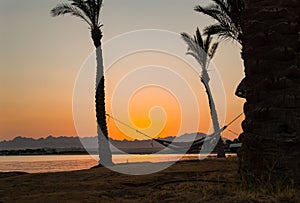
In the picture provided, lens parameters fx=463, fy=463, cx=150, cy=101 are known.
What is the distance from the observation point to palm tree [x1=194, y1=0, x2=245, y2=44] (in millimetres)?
19641

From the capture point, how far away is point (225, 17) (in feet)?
69.2

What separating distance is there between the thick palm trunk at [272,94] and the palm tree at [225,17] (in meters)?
12.9

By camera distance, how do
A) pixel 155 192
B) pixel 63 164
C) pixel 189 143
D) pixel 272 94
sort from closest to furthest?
pixel 272 94 → pixel 155 192 → pixel 189 143 → pixel 63 164

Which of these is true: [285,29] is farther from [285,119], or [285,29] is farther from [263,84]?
[285,119]

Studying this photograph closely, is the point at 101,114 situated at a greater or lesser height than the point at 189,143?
greater

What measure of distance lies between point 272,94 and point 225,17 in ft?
50.1

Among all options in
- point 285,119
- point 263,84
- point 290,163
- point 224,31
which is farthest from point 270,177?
point 224,31

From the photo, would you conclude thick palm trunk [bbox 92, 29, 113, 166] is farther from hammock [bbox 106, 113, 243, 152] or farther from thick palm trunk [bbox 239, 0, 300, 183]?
thick palm trunk [bbox 239, 0, 300, 183]

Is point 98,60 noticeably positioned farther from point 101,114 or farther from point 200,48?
point 200,48

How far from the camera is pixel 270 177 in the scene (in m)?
6.22

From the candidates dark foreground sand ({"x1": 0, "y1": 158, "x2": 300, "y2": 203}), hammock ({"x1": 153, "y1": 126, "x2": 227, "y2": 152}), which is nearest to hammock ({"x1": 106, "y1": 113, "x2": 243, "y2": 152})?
hammock ({"x1": 153, "y1": 126, "x2": 227, "y2": 152})

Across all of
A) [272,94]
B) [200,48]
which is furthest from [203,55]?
[272,94]

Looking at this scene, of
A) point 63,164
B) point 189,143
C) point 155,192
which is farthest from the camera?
point 63,164

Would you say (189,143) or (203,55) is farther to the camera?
(203,55)
